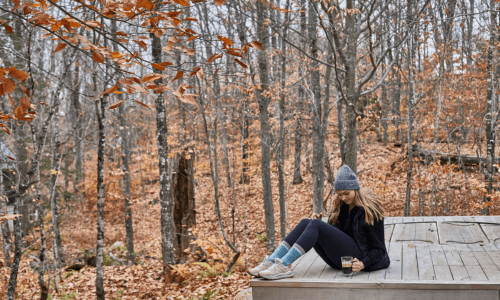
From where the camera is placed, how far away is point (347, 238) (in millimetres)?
3746

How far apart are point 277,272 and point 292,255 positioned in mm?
226

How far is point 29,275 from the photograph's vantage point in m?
8.47

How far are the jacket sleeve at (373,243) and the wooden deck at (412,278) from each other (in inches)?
5.4

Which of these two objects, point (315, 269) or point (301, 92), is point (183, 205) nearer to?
point (315, 269)

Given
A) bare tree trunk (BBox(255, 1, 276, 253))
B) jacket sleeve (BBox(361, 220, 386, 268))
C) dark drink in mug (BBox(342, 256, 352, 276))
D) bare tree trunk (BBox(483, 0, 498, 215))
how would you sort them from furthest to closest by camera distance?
bare tree trunk (BBox(483, 0, 498, 215)), bare tree trunk (BBox(255, 1, 276, 253)), jacket sleeve (BBox(361, 220, 386, 268)), dark drink in mug (BBox(342, 256, 352, 276))

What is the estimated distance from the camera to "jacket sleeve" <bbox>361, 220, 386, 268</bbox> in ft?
11.8

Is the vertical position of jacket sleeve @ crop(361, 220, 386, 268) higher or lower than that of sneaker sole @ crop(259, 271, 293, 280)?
higher

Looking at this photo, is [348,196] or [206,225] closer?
[348,196]

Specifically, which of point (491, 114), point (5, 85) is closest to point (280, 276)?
point (5, 85)

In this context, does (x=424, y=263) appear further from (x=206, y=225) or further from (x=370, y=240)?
(x=206, y=225)

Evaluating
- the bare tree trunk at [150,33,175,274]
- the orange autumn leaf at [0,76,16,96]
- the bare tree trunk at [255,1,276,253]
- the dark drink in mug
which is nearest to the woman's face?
the dark drink in mug

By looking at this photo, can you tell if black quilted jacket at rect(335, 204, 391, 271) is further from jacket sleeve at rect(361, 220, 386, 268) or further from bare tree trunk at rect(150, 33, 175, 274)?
bare tree trunk at rect(150, 33, 175, 274)

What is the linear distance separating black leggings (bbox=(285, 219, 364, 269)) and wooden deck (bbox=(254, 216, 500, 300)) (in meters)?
0.19

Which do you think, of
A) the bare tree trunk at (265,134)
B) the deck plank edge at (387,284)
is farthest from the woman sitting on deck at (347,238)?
the bare tree trunk at (265,134)
